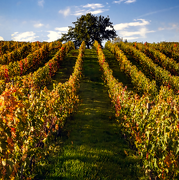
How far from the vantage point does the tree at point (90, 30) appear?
48844mm

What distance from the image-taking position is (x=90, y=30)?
4922cm

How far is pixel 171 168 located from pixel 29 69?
1849cm

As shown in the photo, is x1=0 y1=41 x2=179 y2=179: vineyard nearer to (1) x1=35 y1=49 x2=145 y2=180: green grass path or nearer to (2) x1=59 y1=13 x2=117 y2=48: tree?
(1) x1=35 y1=49 x2=145 y2=180: green grass path

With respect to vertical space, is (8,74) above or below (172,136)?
above

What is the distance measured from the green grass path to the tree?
4050cm

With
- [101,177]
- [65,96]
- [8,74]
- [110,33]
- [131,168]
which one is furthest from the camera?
[110,33]

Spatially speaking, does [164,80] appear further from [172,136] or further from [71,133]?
[172,136]

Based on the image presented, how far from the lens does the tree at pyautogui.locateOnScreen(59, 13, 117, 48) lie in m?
48.8

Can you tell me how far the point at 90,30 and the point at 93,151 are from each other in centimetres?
4705

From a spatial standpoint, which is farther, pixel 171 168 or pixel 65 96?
pixel 65 96

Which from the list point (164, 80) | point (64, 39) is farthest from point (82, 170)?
point (64, 39)

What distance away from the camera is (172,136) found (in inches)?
155

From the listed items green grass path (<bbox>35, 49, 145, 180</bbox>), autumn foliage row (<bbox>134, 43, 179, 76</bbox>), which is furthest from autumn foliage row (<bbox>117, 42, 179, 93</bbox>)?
green grass path (<bbox>35, 49, 145, 180</bbox>)

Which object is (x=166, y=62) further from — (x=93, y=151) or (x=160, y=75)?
(x=93, y=151)
